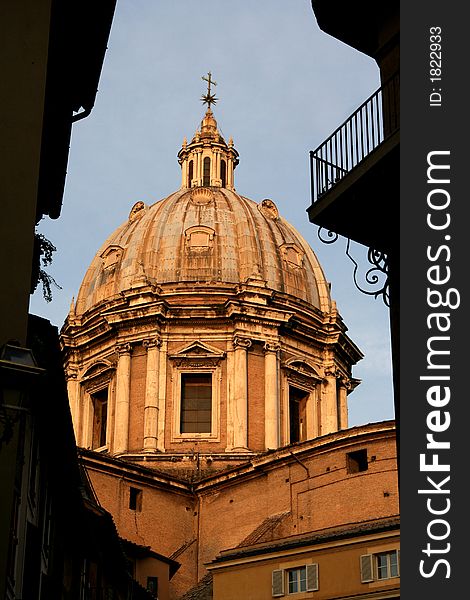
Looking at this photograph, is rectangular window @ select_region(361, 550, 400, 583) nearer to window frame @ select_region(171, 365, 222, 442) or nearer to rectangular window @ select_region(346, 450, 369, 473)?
rectangular window @ select_region(346, 450, 369, 473)

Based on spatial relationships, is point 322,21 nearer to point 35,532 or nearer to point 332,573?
point 35,532

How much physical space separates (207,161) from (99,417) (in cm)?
1561

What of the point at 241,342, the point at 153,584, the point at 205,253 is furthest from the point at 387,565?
the point at 205,253

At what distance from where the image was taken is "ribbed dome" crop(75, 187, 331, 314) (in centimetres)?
5512

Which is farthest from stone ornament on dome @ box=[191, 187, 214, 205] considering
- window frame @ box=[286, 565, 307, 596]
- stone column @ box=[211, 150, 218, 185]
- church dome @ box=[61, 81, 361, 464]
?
window frame @ box=[286, 565, 307, 596]

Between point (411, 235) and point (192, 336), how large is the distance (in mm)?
40170

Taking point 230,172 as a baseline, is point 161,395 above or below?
below

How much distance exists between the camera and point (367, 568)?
3169 centimetres

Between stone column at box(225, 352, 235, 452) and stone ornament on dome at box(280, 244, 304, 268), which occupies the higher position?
stone ornament on dome at box(280, 244, 304, 268)

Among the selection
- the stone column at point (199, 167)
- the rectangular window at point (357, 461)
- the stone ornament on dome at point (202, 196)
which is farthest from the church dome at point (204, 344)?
the rectangular window at point (357, 461)

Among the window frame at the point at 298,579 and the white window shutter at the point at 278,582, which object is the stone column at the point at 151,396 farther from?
the window frame at the point at 298,579

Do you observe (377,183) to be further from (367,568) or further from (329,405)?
(329,405)

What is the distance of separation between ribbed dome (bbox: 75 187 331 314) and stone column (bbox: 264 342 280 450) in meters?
3.30

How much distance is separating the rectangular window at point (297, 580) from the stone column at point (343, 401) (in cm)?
2070
